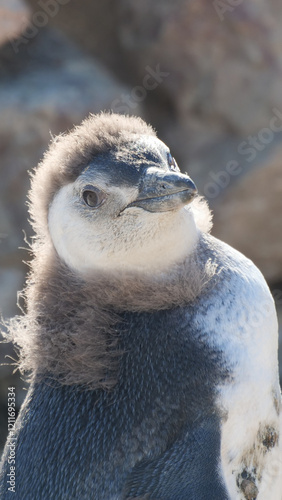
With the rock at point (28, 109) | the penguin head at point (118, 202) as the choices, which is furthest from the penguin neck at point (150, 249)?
the rock at point (28, 109)

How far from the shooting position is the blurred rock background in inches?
136

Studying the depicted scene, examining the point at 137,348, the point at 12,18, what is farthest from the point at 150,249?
the point at 12,18

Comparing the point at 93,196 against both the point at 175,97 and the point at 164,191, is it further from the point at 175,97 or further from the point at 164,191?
the point at 175,97

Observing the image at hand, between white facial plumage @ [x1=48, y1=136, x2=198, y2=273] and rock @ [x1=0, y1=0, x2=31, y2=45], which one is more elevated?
rock @ [x1=0, y1=0, x2=31, y2=45]

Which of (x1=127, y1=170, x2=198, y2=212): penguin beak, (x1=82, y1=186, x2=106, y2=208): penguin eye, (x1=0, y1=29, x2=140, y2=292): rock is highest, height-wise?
(x1=0, y1=29, x2=140, y2=292): rock

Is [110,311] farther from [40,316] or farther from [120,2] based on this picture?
[120,2]

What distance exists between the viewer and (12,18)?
354cm

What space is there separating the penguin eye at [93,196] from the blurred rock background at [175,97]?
2.06 meters

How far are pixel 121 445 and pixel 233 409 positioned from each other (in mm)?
241

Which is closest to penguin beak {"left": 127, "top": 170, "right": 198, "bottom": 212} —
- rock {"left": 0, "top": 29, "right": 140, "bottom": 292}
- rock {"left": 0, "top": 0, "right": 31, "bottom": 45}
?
rock {"left": 0, "top": 29, "right": 140, "bottom": 292}

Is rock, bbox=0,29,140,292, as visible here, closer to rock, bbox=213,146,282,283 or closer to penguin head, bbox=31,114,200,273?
rock, bbox=213,146,282,283

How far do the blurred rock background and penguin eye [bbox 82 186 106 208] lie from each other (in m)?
2.06

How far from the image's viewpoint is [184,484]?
130 centimetres

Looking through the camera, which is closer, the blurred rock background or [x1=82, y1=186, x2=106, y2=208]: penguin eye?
[x1=82, y1=186, x2=106, y2=208]: penguin eye
